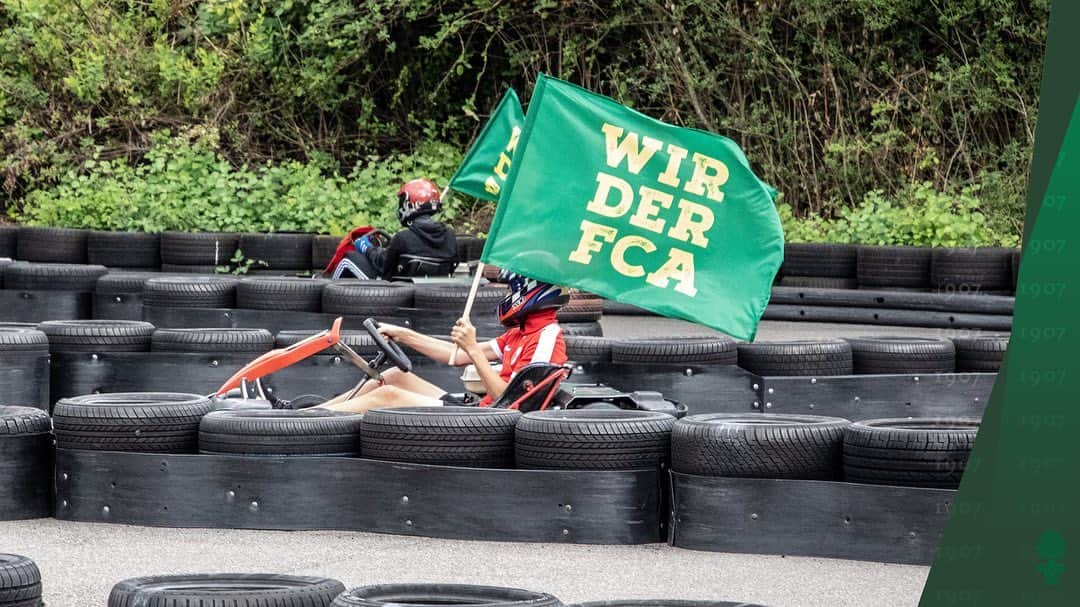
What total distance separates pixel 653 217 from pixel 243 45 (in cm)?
1582

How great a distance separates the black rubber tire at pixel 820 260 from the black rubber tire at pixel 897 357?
604cm

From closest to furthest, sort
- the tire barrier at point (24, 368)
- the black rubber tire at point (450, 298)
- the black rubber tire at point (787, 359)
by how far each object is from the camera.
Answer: the tire barrier at point (24, 368) → the black rubber tire at point (787, 359) → the black rubber tire at point (450, 298)

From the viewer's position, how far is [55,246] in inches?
613

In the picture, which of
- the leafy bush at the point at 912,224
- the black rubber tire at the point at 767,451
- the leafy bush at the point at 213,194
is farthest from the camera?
the leafy bush at the point at 213,194

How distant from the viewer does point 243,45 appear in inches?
837

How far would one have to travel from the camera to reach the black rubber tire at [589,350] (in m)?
8.66

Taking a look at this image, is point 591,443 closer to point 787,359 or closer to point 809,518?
point 809,518

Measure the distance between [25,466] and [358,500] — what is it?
1.32 meters

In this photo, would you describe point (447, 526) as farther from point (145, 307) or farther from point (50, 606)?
point (145, 307)

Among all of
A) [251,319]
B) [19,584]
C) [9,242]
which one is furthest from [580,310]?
[19,584]

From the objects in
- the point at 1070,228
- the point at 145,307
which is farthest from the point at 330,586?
the point at 145,307

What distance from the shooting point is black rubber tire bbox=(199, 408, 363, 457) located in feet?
20.6

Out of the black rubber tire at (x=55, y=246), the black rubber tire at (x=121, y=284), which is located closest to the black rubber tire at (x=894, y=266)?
the black rubber tire at (x=121, y=284)
